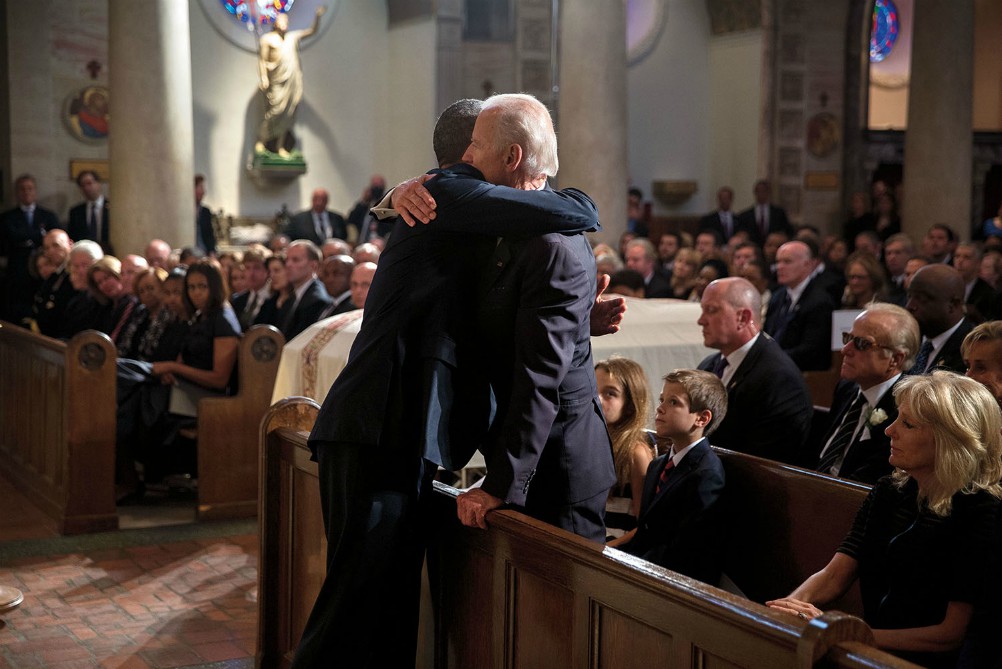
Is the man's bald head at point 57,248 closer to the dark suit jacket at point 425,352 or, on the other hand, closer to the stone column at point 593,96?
the stone column at point 593,96

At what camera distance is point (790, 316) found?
7.37 m

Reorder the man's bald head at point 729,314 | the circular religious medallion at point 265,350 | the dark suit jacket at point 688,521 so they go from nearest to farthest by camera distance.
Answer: the dark suit jacket at point 688,521 → the man's bald head at point 729,314 → the circular religious medallion at point 265,350

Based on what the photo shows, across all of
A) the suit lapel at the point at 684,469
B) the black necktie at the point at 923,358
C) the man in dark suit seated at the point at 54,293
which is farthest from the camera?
the man in dark suit seated at the point at 54,293

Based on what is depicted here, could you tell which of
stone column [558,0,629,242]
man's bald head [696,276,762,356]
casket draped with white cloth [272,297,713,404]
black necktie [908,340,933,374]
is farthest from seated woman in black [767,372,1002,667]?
stone column [558,0,629,242]

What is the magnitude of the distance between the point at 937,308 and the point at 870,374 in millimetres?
1208

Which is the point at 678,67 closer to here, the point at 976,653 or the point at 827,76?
the point at 827,76

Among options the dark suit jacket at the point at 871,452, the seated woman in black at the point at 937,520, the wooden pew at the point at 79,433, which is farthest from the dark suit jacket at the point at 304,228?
the seated woman in black at the point at 937,520

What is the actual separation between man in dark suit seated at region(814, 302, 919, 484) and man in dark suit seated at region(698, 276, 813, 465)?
28 cm

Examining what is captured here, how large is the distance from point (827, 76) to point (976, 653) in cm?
1499

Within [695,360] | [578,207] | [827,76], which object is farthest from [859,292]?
[827,76]

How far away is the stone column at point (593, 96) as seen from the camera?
10.1m

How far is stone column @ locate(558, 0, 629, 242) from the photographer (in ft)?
33.1

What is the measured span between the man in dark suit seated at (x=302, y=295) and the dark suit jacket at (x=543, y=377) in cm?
466

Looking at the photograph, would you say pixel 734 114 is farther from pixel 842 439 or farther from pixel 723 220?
pixel 842 439
